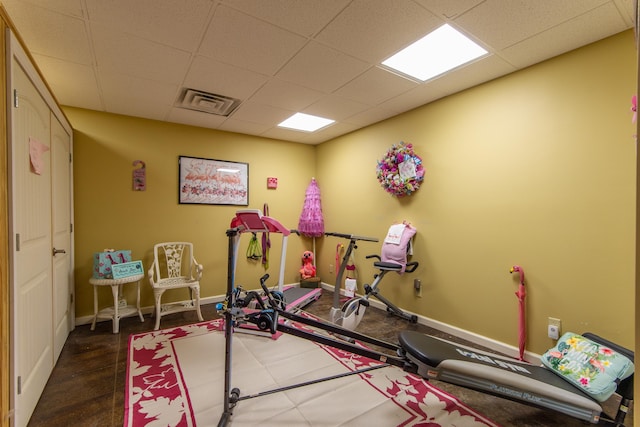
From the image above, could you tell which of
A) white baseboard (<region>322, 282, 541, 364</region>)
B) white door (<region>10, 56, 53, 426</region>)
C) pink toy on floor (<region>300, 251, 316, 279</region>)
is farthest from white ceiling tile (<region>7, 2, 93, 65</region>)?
white baseboard (<region>322, 282, 541, 364</region>)

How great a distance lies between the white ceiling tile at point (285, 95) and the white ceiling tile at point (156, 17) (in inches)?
34.2

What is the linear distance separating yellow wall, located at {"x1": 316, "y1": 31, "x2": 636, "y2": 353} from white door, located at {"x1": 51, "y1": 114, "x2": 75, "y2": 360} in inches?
135

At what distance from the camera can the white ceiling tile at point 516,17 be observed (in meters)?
1.73

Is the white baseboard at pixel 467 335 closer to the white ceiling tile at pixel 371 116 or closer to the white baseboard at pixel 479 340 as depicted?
the white baseboard at pixel 479 340

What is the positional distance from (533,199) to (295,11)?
93.0 inches

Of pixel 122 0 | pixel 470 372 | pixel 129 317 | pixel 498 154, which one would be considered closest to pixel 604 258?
pixel 498 154

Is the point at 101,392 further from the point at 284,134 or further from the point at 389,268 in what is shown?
the point at 284,134

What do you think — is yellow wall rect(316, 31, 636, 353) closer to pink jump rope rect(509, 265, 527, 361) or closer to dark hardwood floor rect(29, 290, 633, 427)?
pink jump rope rect(509, 265, 527, 361)

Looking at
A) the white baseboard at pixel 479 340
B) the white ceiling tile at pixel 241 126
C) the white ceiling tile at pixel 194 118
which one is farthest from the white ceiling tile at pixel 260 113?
the white baseboard at pixel 479 340

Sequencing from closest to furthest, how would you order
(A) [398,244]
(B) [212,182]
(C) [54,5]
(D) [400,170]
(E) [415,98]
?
(C) [54,5]
(E) [415,98]
(A) [398,244]
(D) [400,170]
(B) [212,182]

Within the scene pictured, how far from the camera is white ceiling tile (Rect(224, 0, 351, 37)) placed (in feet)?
5.61

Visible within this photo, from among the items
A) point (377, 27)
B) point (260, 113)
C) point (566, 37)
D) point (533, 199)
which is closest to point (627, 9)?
point (566, 37)

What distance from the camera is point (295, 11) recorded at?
5.84 ft

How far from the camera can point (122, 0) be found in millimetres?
1666
